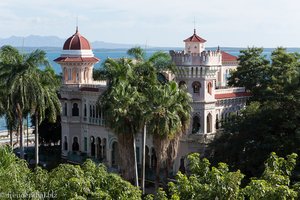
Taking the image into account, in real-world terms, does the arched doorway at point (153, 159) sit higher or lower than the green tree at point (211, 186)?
lower

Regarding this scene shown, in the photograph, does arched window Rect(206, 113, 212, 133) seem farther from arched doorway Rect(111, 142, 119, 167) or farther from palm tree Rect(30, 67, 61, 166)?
palm tree Rect(30, 67, 61, 166)

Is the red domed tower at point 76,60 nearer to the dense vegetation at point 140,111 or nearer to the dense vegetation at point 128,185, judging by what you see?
the dense vegetation at point 140,111

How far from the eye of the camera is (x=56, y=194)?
56.9 feet

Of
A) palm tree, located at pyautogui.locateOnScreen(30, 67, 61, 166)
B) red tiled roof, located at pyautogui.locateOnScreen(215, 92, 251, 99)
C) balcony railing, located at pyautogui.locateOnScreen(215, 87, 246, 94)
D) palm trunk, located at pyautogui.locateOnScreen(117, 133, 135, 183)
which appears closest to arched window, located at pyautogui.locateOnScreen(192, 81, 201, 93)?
red tiled roof, located at pyautogui.locateOnScreen(215, 92, 251, 99)

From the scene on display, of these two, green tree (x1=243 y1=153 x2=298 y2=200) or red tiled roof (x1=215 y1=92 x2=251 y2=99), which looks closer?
green tree (x1=243 y1=153 x2=298 y2=200)

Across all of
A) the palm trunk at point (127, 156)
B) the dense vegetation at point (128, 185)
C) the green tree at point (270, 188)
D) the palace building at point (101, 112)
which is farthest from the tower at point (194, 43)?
the green tree at point (270, 188)

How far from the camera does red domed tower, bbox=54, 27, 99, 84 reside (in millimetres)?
48688

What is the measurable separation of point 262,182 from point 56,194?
6.93m

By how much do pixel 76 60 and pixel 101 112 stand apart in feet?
33.9

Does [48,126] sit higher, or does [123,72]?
[123,72]

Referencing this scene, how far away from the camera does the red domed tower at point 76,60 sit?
4869 centimetres

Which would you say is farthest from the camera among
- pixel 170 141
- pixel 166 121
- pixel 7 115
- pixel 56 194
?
pixel 7 115

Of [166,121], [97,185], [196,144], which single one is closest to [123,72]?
[166,121]

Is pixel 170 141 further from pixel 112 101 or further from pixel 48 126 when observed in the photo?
pixel 48 126
